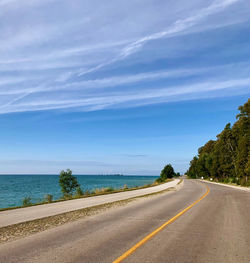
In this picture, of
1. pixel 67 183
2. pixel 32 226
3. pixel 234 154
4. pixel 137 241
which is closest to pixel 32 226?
pixel 32 226

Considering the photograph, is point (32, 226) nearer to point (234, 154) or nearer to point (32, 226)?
point (32, 226)

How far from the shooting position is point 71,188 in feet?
105

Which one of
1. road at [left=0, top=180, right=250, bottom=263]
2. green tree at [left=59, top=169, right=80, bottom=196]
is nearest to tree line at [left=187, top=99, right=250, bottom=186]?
green tree at [left=59, top=169, right=80, bottom=196]

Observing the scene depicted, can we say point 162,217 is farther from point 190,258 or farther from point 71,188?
point 71,188

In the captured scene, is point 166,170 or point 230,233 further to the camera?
point 166,170

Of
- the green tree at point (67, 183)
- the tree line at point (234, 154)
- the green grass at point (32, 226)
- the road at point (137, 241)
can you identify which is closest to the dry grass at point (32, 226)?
the green grass at point (32, 226)

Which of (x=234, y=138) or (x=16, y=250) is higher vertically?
(x=234, y=138)

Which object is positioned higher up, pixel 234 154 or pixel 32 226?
pixel 234 154

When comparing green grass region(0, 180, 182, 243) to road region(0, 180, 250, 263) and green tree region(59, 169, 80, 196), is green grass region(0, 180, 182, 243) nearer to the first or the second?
road region(0, 180, 250, 263)

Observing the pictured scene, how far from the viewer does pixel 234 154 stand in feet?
169

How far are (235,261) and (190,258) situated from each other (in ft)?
3.11

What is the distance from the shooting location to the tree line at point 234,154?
1458 inches

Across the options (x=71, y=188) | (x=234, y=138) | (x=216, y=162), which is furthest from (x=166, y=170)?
(x=71, y=188)

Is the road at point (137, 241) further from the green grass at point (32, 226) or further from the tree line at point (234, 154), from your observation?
the tree line at point (234, 154)
